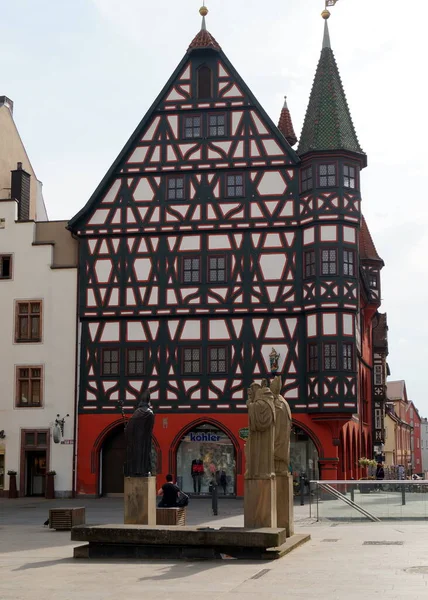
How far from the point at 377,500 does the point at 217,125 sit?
71.5 ft

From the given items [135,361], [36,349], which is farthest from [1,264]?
[135,361]

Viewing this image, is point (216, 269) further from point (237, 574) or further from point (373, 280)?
point (237, 574)

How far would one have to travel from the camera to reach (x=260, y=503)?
1952 centimetres

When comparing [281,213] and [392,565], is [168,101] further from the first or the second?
[392,565]

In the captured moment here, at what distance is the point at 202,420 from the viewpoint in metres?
42.5

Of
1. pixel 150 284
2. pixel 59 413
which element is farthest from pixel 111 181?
pixel 59 413

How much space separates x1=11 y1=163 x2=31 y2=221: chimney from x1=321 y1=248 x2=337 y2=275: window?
15734mm

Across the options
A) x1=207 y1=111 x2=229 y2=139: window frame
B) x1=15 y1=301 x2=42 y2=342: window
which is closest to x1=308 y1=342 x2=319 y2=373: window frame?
x1=207 y1=111 x2=229 y2=139: window frame

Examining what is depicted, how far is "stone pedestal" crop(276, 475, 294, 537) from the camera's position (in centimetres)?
2091

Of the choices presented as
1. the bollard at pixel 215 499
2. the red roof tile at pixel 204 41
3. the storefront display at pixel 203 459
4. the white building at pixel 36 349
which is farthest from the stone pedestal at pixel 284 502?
the red roof tile at pixel 204 41

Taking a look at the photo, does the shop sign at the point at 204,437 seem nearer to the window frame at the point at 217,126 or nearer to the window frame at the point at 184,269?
the window frame at the point at 184,269

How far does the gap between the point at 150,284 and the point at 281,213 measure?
659 centimetres

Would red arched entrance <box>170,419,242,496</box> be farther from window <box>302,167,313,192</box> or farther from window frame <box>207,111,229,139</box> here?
window frame <box>207,111,229,139</box>

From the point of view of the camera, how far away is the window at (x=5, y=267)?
45688mm
